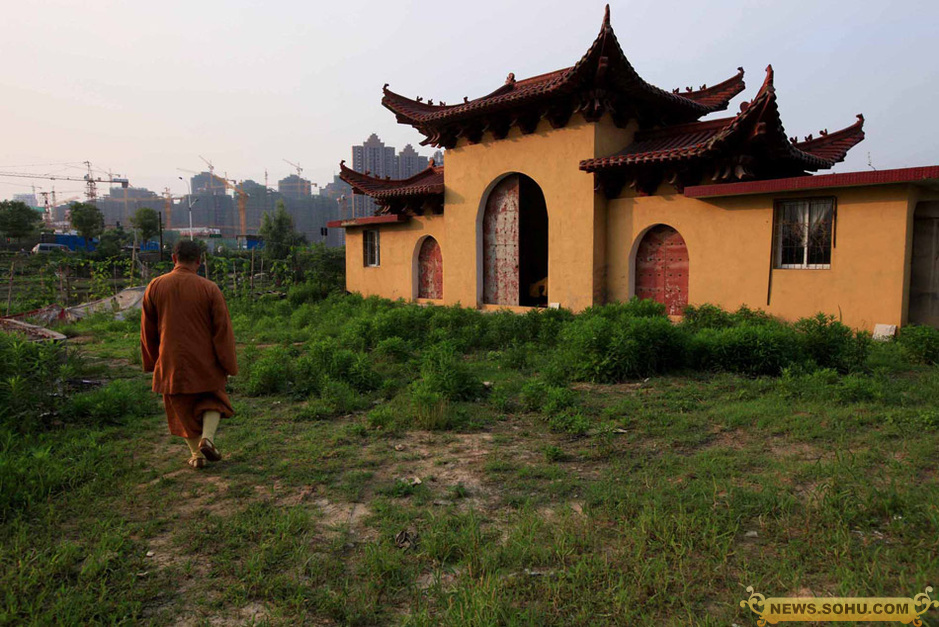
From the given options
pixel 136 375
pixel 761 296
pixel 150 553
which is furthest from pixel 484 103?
pixel 150 553

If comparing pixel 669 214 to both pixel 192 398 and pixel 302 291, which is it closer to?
pixel 192 398

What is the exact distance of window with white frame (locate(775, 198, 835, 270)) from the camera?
28.8 ft

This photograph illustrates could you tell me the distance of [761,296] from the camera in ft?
30.9

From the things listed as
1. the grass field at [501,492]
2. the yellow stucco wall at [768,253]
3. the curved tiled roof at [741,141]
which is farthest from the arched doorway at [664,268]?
the grass field at [501,492]

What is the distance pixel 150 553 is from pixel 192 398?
156 cm

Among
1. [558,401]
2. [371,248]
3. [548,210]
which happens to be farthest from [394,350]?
[371,248]

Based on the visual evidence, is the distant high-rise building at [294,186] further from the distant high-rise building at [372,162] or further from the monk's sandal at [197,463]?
the monk's sandal at [197,463]

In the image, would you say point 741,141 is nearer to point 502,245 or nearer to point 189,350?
point 502,245

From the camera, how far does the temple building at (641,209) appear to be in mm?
8477

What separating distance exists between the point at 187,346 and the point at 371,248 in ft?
39.8

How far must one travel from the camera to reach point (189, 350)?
432cm

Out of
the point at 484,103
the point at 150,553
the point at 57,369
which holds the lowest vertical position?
the point at 150,553

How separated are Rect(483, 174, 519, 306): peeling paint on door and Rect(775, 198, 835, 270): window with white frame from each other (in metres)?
5.42

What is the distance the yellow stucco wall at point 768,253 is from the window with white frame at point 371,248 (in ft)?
23.5
